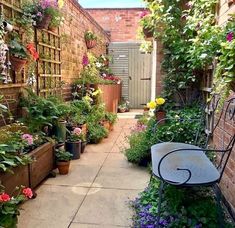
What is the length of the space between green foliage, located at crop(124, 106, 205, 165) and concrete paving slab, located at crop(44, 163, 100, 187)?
543 mm

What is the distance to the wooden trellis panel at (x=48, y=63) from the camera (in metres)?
3.43

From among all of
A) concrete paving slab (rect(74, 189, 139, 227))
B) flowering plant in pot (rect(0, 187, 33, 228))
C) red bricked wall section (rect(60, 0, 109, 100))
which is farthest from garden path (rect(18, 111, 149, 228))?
red bricked wall section (rect(60, 0, 109, 100))

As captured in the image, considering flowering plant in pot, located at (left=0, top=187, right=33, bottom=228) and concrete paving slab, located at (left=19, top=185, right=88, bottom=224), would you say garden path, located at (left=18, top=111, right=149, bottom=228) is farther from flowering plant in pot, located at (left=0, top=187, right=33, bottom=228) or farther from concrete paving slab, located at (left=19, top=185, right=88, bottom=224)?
flowering plant in pot, located at (left=0, top=187, right=33, bottom=228)

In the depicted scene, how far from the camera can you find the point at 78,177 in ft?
9.69

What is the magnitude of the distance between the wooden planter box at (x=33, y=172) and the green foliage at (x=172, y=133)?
1.04 metres

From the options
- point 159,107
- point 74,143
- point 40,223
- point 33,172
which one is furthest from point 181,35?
point 40,223

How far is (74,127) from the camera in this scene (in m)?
3.88

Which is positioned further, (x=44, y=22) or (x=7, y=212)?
(x=44, y=22)

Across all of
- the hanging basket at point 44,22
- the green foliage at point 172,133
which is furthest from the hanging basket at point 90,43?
the green foliage at point 172,133

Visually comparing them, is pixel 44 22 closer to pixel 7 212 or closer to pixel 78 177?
pixel 78 177

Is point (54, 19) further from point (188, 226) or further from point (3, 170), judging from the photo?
point (188, 226)

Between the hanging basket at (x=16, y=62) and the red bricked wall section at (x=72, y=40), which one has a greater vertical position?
the red bricked wall section at (x=72, y=40)

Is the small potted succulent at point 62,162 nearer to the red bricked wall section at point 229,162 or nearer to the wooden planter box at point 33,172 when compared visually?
the wooden planter box at point 33,172

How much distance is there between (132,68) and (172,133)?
18.2 ft
